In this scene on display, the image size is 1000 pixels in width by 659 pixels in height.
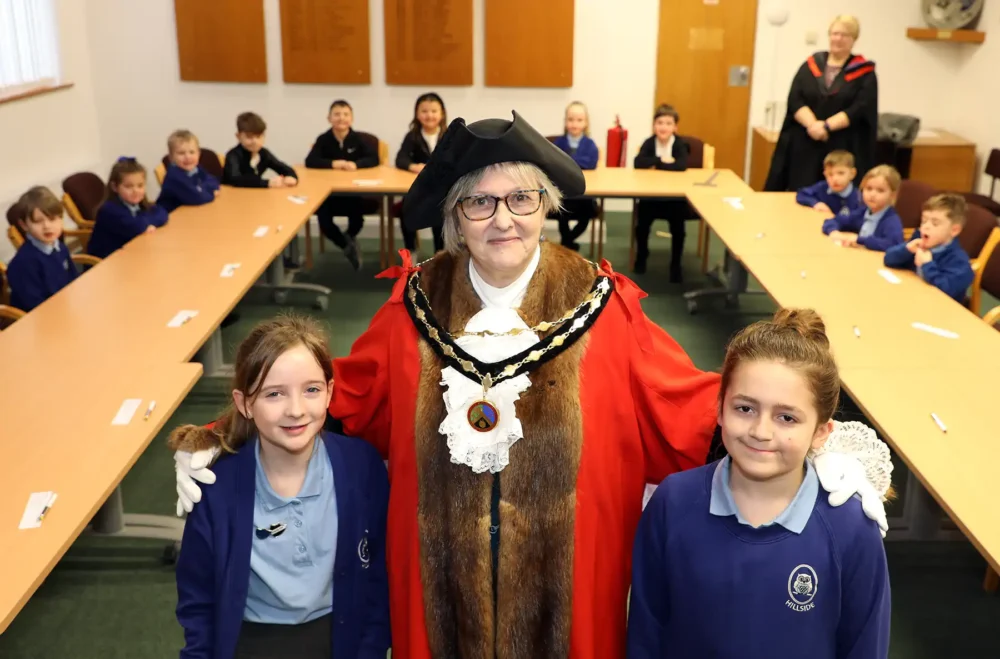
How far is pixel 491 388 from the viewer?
1.91 meters

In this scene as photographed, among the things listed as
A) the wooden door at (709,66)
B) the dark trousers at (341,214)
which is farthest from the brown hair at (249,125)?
the wooden door at (709,66)

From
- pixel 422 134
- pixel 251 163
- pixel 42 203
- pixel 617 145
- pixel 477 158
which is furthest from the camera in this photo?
pixel 617 145

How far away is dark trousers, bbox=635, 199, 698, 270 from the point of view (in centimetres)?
693

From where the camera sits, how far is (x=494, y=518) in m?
1.92

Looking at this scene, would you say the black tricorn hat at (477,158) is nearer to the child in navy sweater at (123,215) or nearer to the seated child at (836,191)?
the child in navy sweater at (123,215)

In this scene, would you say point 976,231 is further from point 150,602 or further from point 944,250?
point 150,602

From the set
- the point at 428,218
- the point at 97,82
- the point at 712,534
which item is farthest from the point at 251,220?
the point at 712,534

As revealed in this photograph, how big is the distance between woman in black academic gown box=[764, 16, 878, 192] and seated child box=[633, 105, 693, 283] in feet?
2.20

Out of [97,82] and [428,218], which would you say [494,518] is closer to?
[428,218]

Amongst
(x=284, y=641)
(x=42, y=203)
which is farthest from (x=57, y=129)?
(x=284, y=641)

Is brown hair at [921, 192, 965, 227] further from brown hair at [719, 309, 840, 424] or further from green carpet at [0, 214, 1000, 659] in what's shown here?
brown hair at [719, 309, 840, 424]

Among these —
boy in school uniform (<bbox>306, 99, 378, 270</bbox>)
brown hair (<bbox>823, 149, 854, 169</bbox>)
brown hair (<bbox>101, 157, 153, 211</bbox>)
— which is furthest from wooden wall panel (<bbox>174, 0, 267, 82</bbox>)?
brown hair (<bbox>823, 149, 854, 169</bbox>)

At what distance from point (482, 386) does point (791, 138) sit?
554 cm

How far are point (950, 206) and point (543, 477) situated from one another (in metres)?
3.42
